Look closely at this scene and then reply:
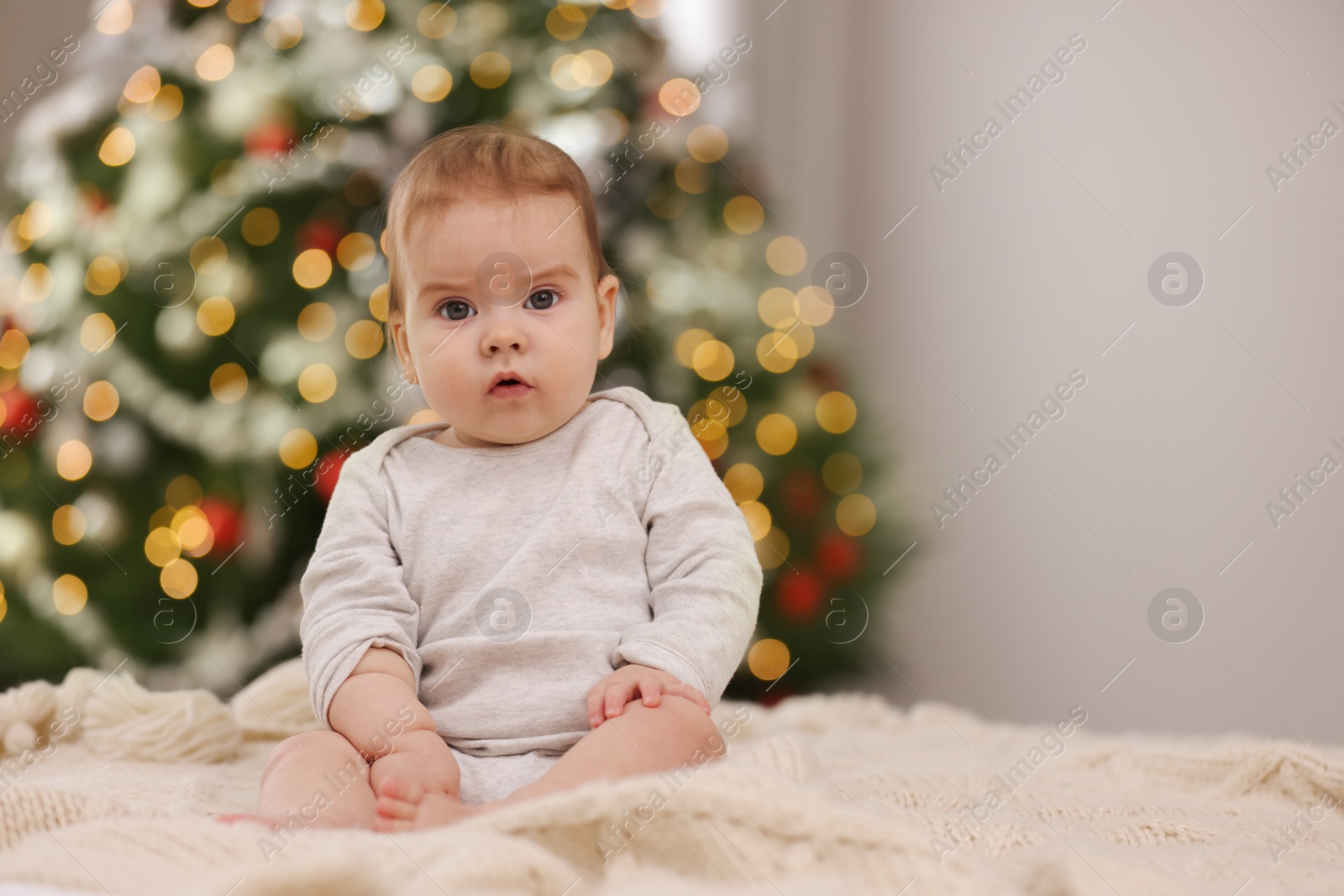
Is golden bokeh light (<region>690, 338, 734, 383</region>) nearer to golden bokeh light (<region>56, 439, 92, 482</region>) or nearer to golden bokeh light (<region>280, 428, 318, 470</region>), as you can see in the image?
golden bokeh light (<region>280, 428, 318, 470</region>)

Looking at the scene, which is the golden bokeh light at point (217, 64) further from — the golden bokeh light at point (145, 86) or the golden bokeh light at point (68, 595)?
the golden bokeh light at point (68, 595)

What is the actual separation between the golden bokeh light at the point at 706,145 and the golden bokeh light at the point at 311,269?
0.62 meters

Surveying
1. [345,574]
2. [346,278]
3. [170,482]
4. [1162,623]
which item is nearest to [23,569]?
[170,482]

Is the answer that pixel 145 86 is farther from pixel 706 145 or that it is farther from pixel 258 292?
pixel 706 145

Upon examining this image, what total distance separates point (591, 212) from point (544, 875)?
2.17 ft

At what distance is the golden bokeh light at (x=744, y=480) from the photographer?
1787 millimetres

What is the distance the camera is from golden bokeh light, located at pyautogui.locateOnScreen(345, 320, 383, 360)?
169 centimetres

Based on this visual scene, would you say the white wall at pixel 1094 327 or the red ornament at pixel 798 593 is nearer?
the red ornament at pixel 798 593

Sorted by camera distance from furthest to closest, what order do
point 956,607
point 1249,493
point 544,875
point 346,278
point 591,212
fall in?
point 956,607 < point 1249,493 < point 346,278 < point 591,212 < point 544,875

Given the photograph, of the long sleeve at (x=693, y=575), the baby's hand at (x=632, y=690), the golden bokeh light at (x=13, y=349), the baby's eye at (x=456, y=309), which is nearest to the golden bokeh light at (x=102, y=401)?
the golden bokeh light at (x=13, y=349)

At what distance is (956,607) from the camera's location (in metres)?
2.42

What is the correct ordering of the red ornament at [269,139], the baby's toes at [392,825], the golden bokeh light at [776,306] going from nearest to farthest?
1. the baby's toes at [392,825]
2. the red ornament at [269,139]
3. the golden bokeh light at [776,306]

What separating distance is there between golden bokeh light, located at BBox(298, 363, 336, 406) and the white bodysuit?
2.12 ft

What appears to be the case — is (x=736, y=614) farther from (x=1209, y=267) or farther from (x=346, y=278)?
(x=1209, y=267)
